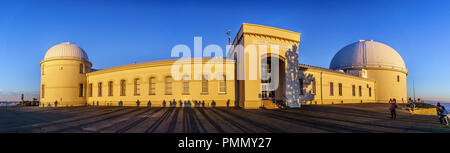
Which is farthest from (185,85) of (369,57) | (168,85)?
(369,57)

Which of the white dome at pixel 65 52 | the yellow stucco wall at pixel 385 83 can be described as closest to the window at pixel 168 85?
the white dome at pixel 65 52

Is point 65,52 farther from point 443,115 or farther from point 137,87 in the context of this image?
point 443,115

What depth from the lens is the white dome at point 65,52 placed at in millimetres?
26484

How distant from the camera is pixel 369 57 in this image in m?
36.1

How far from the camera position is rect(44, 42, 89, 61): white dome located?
86.9 feet

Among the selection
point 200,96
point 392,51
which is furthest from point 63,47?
point 392,51

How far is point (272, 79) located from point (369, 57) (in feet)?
83.8

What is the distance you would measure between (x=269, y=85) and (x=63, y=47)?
28353 millimetres

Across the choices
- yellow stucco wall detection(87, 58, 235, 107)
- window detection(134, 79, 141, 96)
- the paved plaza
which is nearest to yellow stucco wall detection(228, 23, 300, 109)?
yellow stucco wall detection(87, 58, 235, 107)

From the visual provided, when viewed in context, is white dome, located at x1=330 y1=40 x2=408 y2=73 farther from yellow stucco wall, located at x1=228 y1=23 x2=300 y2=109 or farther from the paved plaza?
the paved plaza

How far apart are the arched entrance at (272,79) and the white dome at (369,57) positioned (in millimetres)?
23271

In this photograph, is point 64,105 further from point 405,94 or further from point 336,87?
point 405,94

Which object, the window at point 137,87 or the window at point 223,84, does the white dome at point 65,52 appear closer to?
the window at point 137,87

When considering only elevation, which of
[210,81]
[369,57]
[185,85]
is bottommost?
[185,85]
